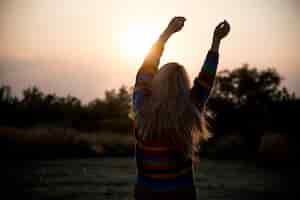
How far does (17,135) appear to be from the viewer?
11.9 metres

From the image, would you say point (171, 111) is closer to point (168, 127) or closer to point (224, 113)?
point (168, 127)

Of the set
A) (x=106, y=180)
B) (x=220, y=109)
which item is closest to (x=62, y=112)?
(x=220, y=109)

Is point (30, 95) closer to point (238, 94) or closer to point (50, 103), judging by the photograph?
point (50, 103)

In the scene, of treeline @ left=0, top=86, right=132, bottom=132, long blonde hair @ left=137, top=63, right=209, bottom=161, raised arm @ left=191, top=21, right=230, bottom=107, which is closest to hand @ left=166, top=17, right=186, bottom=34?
raised arm @ left=191, top=21, right=230, bottom=107

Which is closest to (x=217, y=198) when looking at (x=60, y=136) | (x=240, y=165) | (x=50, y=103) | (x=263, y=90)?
(x=240, y=165)

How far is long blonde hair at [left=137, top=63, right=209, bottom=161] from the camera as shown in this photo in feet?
6.81

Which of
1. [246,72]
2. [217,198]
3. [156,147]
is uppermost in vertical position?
[246,72]

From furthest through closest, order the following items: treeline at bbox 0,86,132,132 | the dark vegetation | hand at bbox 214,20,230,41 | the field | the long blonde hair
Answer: treeline at bbox 0,86,132,132 < the dark vegetation < the field < hand at bbox 214,20,230,41 < the long blonde hair

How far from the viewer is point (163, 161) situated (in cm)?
214

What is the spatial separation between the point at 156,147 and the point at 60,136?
1053 centimetres

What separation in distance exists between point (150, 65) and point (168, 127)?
358 mm

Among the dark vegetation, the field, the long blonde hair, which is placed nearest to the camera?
the long blonde hair

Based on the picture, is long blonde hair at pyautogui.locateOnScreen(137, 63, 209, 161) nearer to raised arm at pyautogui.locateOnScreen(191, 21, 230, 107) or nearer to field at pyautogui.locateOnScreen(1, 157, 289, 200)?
raised arm at pyautogui.locateOnScreen(191, 21, 230, 107)

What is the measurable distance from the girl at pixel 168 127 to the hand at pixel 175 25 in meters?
0.22
